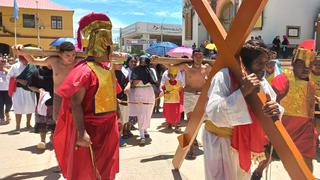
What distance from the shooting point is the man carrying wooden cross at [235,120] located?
2.58 m

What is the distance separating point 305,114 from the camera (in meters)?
4.07

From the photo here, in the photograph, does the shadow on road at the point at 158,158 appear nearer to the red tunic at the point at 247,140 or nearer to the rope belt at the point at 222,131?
the rope belt at the point at 222,131

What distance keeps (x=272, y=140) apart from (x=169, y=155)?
A: 11.5ft

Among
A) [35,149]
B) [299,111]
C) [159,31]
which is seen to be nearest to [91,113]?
[299,111]

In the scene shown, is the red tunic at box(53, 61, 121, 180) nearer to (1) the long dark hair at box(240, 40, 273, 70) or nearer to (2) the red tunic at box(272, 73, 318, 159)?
(1) the long dark hair at box(240, 40, 273, 70)

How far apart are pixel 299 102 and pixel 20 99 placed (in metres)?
6.50

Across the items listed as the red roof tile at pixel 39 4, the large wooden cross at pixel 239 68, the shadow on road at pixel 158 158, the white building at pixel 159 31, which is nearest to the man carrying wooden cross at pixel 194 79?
the shadow on road at pixel 158 158

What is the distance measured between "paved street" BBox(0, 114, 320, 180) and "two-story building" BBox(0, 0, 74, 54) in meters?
36.4

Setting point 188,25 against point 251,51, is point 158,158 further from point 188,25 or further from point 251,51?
point 188,25

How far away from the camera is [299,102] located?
411cm

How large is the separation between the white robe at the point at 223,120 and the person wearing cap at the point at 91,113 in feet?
3.04

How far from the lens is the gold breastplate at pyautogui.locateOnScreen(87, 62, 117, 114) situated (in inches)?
125

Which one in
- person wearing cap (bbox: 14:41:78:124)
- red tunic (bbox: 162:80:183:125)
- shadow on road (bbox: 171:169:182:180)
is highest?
person wearing cap (bbox: 14:41:78:124)

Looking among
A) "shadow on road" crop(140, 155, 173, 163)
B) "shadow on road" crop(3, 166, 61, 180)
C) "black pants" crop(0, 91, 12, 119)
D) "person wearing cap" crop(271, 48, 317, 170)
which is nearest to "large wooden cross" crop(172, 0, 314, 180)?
"person wearing cap" crop(271, 48, 317, 170)
